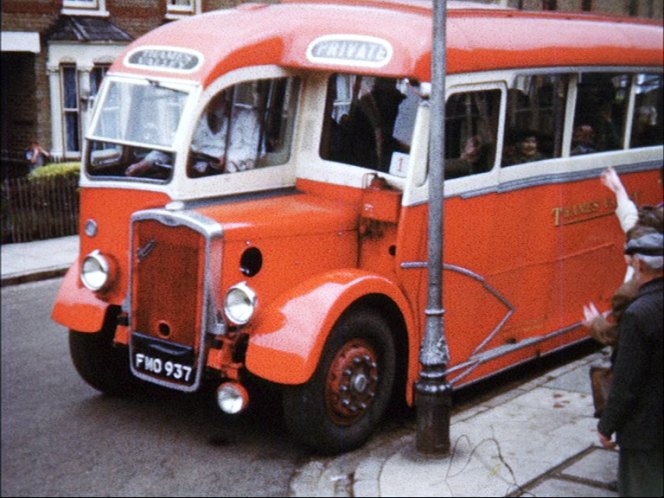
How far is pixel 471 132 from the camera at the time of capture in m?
7.78

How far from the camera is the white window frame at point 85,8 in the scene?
18906mm

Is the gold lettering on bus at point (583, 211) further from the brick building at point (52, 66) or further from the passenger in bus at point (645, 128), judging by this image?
the brick building at point (52, 66)

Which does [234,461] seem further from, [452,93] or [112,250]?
[452,93]

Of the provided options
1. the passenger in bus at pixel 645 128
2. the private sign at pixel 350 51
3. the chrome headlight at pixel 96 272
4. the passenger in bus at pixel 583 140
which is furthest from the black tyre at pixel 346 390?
the passenger in bus at pixel 645 128

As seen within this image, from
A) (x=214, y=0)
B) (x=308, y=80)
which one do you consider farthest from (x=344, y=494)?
(x=214, y=0)

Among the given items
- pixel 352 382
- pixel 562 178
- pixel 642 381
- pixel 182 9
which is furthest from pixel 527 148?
pixel 182 9

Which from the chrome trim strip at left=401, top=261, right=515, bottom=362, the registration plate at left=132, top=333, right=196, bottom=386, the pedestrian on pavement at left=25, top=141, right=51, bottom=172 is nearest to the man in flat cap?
the chrome trim strip at left=401, top=261, right=515, bottom=362

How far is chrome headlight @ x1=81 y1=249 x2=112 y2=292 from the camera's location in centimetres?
745

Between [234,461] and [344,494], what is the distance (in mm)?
920

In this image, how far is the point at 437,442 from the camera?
6.88 m

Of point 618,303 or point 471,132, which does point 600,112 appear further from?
point 618,303

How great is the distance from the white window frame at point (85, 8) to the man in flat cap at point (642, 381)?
15.2m

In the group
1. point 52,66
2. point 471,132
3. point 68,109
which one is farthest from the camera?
point 68,109

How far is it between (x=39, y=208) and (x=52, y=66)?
21.6ft
